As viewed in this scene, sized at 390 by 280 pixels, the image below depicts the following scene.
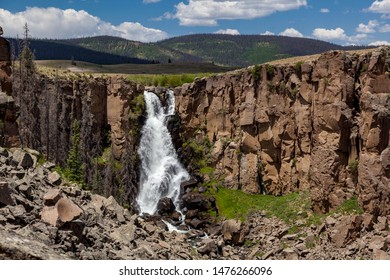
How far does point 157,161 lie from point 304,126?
24563 millimetres

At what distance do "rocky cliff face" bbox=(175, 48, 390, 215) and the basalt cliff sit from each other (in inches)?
5.5

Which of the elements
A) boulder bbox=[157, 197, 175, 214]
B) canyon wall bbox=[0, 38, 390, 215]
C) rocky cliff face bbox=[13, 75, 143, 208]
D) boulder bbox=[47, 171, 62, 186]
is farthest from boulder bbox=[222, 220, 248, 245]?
boulder bbox=[47, 171, 62, 186]

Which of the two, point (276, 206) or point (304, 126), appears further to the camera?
point (304, 126)

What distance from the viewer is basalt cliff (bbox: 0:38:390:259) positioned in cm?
2545

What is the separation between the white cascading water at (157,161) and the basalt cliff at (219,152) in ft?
4.77

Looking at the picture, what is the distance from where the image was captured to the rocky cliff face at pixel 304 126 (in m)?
46.4

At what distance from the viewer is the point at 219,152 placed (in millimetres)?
69312

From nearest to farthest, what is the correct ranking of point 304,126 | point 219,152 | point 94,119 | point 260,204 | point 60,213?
point 60,213 < point 304,126 < point 260,204 < point 219,152 < point 94,119

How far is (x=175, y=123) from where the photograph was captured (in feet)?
244

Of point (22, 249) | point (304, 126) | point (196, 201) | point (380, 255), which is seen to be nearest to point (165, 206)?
point (196, 201)

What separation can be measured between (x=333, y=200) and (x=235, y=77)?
84.3ft

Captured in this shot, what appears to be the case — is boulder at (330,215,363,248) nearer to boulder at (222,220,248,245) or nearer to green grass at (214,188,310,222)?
green grass at (214,188,310,222)

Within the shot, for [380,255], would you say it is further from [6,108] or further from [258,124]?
[258,124]
